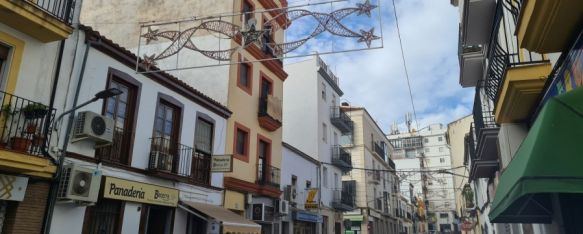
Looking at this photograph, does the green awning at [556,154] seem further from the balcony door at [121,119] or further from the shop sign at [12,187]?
the balcony door at [121,119]

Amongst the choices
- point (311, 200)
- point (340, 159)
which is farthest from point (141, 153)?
point (340, 159)

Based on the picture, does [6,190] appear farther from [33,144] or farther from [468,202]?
[468,202]

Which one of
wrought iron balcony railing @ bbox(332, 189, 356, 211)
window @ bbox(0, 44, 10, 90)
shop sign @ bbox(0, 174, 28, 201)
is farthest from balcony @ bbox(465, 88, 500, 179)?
wrought iron balcony railing @ bbox(332, 189, 356, 211)

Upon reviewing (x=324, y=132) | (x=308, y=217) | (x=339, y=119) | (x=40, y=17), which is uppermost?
(x=339, y=119)

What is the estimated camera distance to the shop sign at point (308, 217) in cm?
2192

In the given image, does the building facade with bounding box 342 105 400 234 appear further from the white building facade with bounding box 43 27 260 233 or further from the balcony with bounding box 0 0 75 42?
the balcony with bounding box 0 0 75 42

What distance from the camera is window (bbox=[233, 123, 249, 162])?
17553mm

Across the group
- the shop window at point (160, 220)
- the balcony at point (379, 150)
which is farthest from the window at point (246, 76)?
the balcony at point (379, 150)

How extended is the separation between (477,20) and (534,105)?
4997 mm

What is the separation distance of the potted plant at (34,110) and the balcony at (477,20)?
32.1ft

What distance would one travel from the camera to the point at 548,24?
509 cm

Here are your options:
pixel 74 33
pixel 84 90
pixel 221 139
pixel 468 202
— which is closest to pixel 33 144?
pixel 84 90

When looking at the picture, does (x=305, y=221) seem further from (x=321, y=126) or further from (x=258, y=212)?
(x=321, y=126)

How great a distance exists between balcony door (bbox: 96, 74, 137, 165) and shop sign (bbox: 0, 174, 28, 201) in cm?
237
